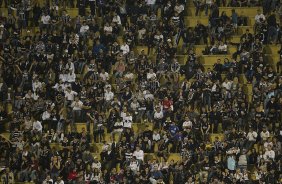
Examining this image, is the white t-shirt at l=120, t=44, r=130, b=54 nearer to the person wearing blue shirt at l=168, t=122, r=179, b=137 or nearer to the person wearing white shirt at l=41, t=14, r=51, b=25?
the person wearing white shirt at l=41, t=14, r=51, b=25

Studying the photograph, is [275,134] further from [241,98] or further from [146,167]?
[146,167]

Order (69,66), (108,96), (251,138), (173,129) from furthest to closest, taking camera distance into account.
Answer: (69,66), (108,96), (173,129), (251,138)

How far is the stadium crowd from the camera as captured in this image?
115 feet

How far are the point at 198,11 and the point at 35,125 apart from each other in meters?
10.0

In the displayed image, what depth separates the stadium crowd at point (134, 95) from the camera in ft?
115

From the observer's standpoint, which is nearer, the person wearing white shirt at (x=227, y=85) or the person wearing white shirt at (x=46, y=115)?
the person wearing white shirt at (x=46, y=115)

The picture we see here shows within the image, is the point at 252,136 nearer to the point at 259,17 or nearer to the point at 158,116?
the point at 158,116

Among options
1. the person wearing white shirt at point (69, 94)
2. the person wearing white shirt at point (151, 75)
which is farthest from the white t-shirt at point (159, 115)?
the person wearing white shirt at point (69, 94)

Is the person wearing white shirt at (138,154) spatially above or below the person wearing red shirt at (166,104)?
below

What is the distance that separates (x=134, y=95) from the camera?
37625 mm

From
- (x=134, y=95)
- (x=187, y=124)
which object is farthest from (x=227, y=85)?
(x=134, y=95)

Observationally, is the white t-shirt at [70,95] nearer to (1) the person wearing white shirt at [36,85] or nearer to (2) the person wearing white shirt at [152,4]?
(1) the person wearing white shirt at [36,85]

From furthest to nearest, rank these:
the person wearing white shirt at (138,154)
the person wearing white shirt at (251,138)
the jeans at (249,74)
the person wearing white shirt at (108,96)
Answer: the jeans at (249,74) < the person wearing white shirt at (108,96) < the person wearing white shirt at (251,138) < the person wearing white shirt at (138,154)

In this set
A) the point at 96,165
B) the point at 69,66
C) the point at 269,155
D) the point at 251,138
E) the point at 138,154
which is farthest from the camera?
the point at 69,66
